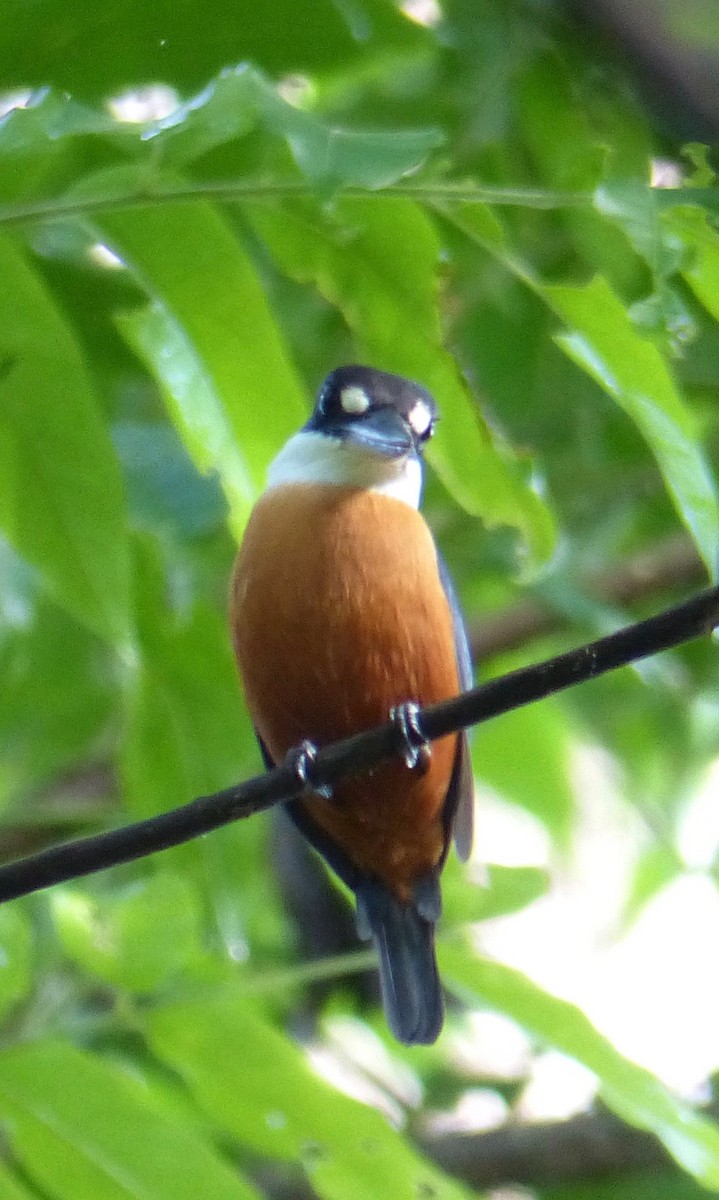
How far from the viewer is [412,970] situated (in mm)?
3645

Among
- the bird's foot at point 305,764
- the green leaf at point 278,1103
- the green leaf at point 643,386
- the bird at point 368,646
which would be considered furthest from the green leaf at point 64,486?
the green leaf at point 643,386

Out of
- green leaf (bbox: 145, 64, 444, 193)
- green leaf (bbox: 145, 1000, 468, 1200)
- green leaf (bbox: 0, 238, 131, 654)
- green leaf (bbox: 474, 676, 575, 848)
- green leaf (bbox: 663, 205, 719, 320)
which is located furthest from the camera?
green leaf (bbox: 474, 676, 575, 848)

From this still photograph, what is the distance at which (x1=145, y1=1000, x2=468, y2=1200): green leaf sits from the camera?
2.83 m

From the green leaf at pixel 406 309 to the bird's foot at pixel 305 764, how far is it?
59 cm

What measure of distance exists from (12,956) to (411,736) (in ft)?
2.76

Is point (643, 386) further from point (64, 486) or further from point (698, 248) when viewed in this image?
point (64, 486)

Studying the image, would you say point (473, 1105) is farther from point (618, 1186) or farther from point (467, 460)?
point (467, 460)

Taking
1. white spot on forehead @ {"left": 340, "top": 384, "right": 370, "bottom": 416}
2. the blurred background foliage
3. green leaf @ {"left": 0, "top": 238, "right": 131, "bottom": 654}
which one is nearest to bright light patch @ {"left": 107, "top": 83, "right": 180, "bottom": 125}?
the blurred background foliage

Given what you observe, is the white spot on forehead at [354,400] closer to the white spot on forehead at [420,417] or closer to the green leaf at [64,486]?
the white spot on forehead at [420,417]

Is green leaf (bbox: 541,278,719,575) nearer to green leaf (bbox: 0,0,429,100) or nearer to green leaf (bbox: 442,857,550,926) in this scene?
green leaf (bbox: 0,0,429,100)

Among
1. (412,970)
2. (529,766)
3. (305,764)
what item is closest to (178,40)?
(305,764)

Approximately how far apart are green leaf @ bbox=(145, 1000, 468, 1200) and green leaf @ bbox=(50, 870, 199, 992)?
0.12 metres

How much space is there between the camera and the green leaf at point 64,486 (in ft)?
8.88

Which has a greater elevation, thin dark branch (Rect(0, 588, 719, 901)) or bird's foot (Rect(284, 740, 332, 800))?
bird's foot (Rect(284, 740, 332, 800))
